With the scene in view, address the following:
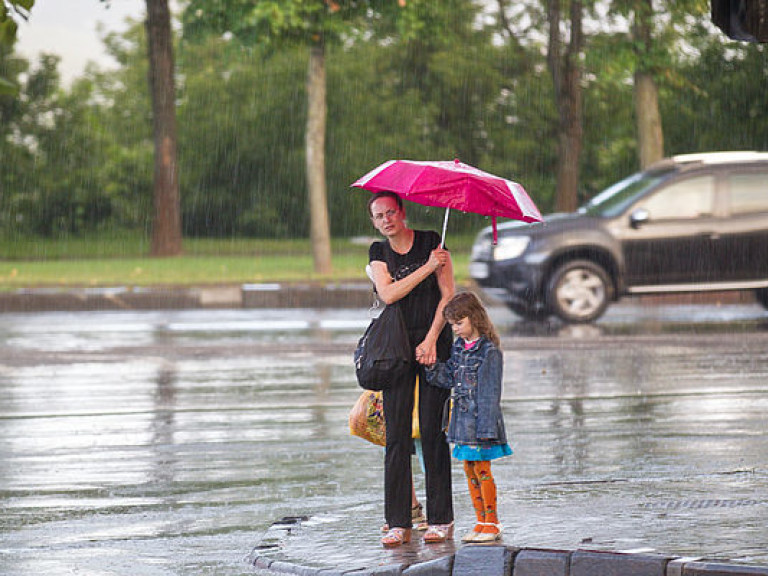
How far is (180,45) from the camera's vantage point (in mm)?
28875

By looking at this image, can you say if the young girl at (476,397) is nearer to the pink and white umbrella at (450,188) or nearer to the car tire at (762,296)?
the pink and white umbrella at (450,188)

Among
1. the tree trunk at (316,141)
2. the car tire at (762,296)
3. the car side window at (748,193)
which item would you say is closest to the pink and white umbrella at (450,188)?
the car side window at (748,193)

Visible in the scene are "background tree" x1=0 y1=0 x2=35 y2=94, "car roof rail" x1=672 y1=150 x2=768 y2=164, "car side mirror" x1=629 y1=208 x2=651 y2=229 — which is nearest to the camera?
"background tree" x1=0 y1=0 x2=35 y2=94

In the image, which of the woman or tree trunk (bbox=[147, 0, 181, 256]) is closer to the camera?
the woman

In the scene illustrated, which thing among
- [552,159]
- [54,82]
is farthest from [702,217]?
[552,159]

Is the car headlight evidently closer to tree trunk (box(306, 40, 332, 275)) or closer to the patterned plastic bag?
tree trunk (box(306, 40, 332, 275))

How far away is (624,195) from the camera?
20.2 m

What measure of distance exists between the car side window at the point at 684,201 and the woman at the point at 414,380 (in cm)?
1280

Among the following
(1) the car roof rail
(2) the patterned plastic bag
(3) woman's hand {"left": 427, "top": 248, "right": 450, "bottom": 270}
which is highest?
(1) the car roof rail

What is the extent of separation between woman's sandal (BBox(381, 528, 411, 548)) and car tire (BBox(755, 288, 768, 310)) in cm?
1381

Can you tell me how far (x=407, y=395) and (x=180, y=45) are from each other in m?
22.3

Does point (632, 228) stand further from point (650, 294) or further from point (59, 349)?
point (59, 349)

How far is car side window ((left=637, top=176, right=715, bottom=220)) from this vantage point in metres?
19.8

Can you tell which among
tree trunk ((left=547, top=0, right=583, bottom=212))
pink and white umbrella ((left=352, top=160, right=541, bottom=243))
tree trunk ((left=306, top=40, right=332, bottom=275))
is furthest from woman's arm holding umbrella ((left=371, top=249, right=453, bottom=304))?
tree trunk ((left=547, top=0, right=583, bottom=212))
